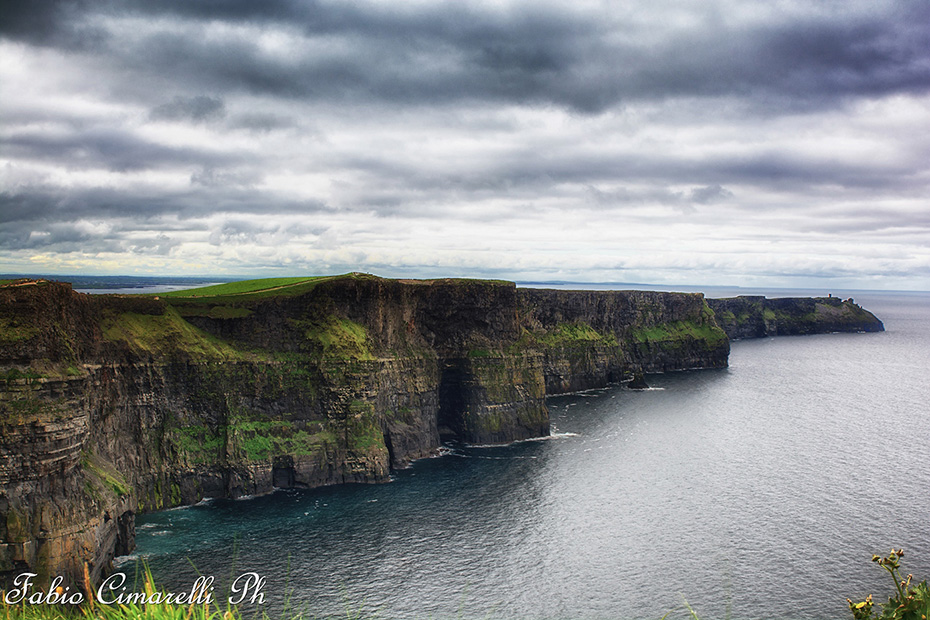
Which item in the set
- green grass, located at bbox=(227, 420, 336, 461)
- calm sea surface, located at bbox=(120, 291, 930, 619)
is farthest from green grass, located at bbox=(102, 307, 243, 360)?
calm sea surface, located at bbox=(120, 291, 930, 619)

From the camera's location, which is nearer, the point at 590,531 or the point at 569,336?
the point at 590,531

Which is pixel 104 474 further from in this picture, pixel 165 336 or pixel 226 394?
pixel 165 336

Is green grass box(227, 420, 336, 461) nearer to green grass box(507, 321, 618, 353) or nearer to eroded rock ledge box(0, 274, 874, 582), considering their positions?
eroded rock ledge box(0, 274, 874, 582)

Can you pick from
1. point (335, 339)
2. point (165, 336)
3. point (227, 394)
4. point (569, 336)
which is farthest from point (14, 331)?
point (569, 336)

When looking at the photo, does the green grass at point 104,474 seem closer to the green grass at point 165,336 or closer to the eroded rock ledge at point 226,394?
the eroded rock ledge at point 226,394

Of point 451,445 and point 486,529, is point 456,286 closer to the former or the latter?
point 451,445

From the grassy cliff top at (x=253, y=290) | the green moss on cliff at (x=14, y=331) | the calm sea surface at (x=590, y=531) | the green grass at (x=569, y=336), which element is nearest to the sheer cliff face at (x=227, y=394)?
the green moss on cliff at (x=14, y=331)

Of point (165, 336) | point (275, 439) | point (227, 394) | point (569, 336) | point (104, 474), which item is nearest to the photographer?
point (104, 474)
